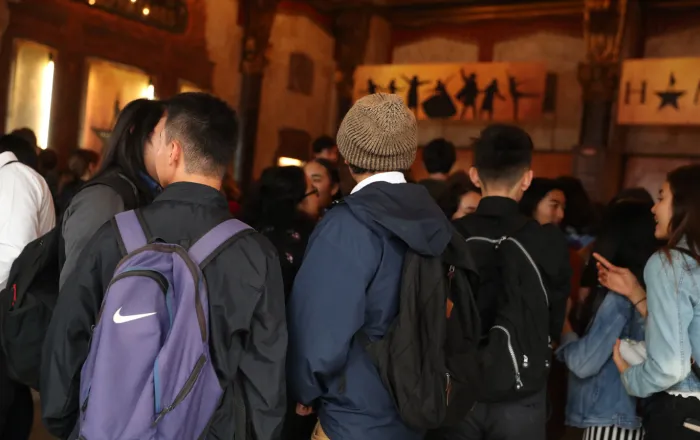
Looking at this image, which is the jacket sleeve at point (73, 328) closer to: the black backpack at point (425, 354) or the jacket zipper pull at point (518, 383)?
the black backpack at point (425, 354)

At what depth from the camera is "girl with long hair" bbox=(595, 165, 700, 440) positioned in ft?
7.13

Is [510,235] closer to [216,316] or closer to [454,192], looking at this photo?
[216,316]

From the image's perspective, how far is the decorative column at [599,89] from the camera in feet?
26.7

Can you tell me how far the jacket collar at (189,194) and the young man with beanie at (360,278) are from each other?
332mm

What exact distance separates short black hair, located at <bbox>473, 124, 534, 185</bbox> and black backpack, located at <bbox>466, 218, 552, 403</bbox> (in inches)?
7.7

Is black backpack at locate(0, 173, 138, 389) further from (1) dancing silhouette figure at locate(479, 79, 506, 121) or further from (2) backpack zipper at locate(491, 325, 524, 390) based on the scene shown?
(1) dancing silhouette figure at locate(479, 79, 506, 121)

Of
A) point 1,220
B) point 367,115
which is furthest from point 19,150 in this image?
point 367,115

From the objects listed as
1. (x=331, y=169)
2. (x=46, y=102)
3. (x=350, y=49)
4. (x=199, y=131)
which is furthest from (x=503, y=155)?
(x=350, y=49)

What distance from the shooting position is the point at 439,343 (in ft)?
6.23

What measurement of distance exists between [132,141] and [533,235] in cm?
146

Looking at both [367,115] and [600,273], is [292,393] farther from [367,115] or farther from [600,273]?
[600,273]

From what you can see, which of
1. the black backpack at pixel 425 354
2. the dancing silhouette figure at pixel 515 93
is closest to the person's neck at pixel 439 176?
the black backpack at pixel 425 354

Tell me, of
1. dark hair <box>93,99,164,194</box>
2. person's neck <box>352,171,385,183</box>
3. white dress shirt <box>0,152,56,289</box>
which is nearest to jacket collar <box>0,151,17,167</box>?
white dress shirt <box>0,152,56,289</box>

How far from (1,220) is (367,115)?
5.08ft
